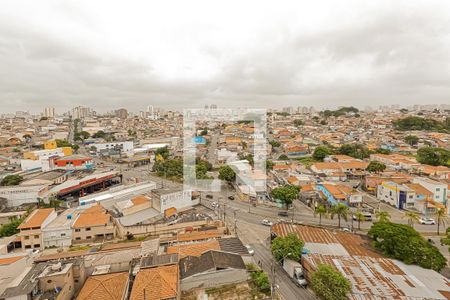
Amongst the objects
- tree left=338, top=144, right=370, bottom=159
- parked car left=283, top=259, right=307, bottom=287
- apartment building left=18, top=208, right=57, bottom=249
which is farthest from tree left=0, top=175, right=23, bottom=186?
tree left=338, top=144, right=370, bottom=159

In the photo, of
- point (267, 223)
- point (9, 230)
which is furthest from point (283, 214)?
point (9, 230)

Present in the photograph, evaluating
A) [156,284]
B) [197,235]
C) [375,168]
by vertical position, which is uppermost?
[375,168]

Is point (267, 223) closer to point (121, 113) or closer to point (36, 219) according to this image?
point (36, 219)

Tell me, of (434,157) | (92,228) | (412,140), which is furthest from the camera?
(412,140)

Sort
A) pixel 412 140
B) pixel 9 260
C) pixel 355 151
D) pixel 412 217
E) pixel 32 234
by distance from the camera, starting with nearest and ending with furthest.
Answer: pixel 9 260
pixel 32 234
pixel 412 217
pixel 355 151
pixel 412 140

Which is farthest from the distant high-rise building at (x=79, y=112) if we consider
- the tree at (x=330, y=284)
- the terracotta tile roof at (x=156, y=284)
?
the tree at (x=330, y=284)

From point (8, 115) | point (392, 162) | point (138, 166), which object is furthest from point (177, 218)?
point (8, 115)

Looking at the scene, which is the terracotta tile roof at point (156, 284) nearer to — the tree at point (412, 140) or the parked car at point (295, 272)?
the parked car at point (295, 272)
